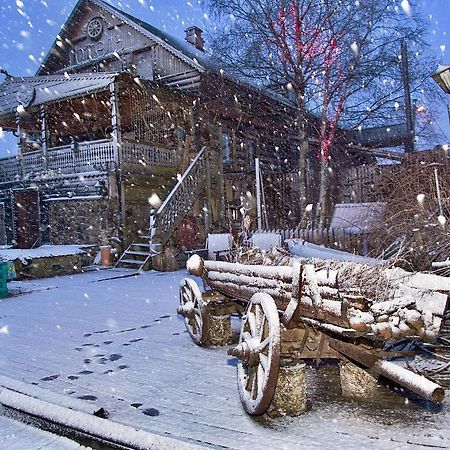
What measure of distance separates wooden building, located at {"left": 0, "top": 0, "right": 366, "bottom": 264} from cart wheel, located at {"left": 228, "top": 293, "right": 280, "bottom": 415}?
9194 millimetres

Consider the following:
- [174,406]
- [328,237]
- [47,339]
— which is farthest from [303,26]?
[174,406]

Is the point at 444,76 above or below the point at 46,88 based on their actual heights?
below

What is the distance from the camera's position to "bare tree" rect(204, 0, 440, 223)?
17.2m

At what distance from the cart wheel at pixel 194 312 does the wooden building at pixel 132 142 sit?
7.25m

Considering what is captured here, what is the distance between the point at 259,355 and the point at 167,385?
1281mm

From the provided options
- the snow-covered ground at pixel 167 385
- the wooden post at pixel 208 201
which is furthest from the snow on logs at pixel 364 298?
the wooden post at pixel 208 201

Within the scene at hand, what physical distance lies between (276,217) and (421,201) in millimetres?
13033

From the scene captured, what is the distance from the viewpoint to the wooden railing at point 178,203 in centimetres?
1412

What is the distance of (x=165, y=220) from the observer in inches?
571

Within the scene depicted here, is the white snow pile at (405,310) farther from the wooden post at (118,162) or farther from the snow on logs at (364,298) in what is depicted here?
the wooden post at (118,162)

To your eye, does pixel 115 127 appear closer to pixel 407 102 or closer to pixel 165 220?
pixel 165 220

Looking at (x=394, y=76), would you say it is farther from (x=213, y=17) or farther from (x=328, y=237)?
(x=328, y=237)

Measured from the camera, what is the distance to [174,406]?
13.1ft

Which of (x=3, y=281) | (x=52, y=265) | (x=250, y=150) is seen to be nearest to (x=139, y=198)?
(x=52, y=265)
